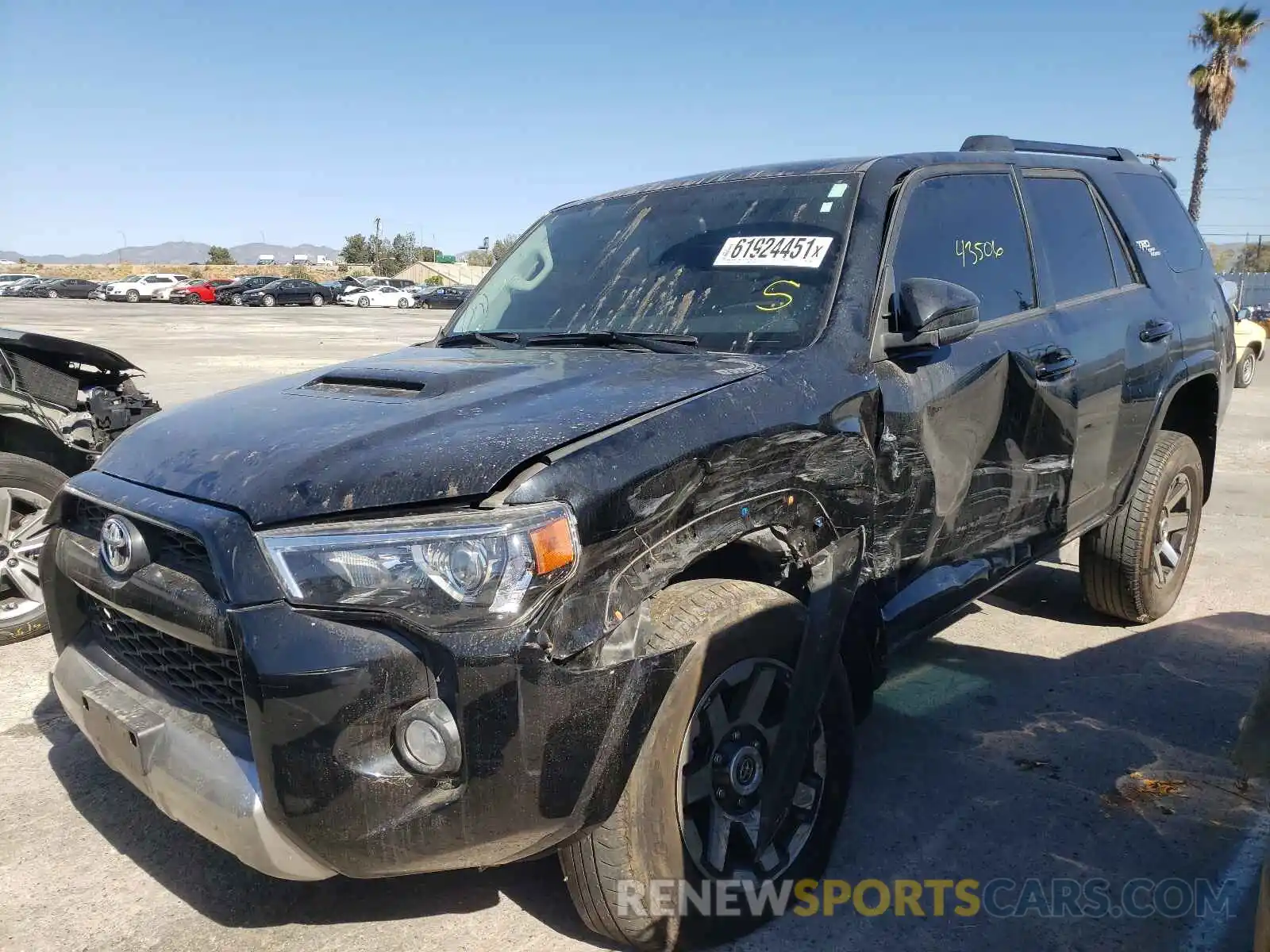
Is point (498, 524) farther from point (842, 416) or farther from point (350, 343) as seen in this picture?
point (350, 343)

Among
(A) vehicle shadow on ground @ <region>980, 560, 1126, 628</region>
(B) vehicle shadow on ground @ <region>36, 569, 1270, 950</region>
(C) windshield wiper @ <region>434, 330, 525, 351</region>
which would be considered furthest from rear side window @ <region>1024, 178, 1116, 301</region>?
(C) windshield wiper @ <region>434, 330, 525, 351</region>

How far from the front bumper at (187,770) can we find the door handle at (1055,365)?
283 centimetres

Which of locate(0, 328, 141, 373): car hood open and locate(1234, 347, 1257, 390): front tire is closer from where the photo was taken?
locate(0, 328, 141, 373): car hood open

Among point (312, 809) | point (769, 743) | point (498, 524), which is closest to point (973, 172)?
point (769, 743)

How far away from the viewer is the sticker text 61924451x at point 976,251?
3.45 meters

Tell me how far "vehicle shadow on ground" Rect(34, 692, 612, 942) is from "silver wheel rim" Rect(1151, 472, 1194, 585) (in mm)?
3420

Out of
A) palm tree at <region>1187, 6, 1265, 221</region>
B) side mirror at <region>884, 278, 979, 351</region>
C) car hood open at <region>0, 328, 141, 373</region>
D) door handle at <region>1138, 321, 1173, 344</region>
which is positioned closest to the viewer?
side mirror at <region>884, 278, 979, 351</region>

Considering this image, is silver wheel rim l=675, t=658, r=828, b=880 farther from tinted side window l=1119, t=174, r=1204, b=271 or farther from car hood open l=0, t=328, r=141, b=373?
car hood open l=0, t=328, r=141, b=373

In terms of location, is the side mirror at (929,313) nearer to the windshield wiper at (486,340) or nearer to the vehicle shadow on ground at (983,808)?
the windshield wiper at (486,340)


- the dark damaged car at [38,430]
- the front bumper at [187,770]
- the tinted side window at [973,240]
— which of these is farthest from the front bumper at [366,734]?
the dark damaged car at [38,430]

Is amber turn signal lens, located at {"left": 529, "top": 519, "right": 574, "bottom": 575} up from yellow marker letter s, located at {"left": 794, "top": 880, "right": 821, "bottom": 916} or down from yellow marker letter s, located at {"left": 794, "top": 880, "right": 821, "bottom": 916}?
up

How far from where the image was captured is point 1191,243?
16.4 ft

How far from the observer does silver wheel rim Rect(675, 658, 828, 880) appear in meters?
2.35

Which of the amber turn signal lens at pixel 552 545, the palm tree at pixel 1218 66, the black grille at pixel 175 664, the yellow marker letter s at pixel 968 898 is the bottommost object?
the yellow marker letter s at pixel 968 898
